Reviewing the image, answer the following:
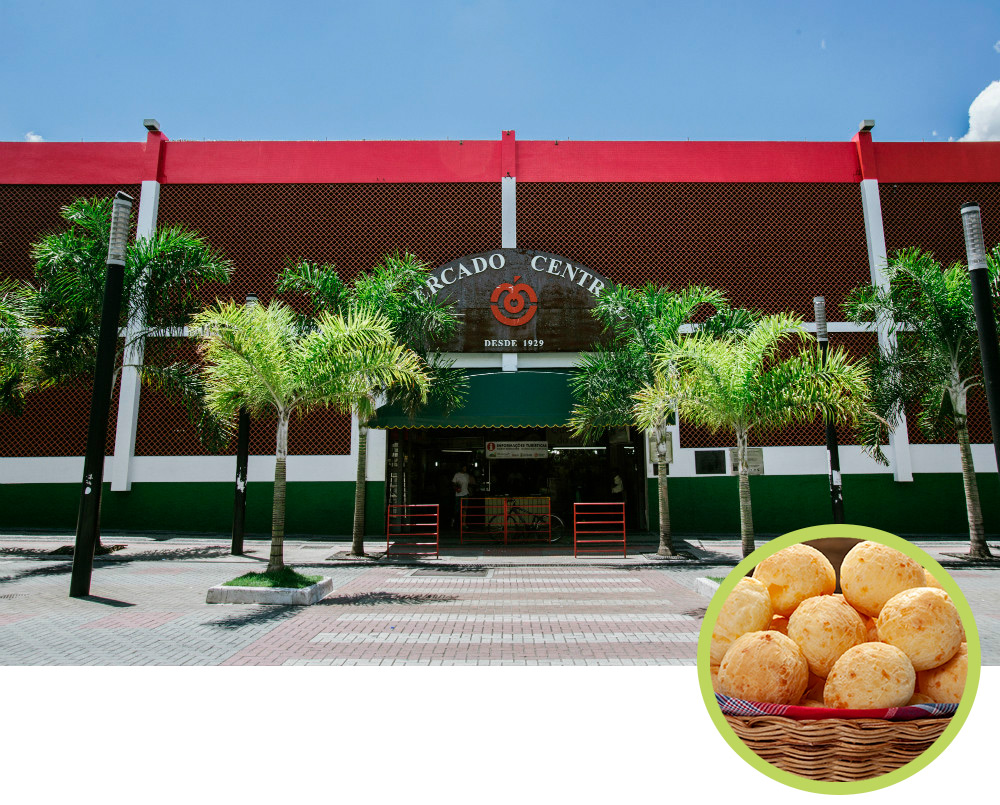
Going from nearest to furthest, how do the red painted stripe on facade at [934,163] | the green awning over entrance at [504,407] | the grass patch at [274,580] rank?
the grass patch at [274,580]
the green awning over entrance at [504,407]
the red painted stripe on facade at [934,163]

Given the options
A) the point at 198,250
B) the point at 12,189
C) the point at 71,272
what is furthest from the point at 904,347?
the point at 12,189

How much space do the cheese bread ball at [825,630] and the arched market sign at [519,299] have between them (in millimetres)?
15740

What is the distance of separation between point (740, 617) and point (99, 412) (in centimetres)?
990

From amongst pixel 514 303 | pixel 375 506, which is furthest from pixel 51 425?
pixel 514 303

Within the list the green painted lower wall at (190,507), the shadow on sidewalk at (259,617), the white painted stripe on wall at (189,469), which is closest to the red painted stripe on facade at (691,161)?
the white painted stripe on wall at (189,469)

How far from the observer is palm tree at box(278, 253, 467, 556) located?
43.6ft

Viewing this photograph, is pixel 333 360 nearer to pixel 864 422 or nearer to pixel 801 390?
pixel 801 390

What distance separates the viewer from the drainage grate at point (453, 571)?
11.7 m

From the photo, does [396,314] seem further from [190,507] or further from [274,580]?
[190,507]

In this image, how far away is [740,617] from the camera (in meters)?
2.22

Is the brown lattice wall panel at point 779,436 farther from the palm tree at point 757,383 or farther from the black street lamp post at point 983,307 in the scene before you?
the black street lamp post at point 983,307

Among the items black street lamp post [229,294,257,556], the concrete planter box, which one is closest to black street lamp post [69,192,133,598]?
the concrete planter box

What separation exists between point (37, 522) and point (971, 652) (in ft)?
70.4

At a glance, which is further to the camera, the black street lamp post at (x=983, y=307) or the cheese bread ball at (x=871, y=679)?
the black street lamp post at (x=983, y=307)
